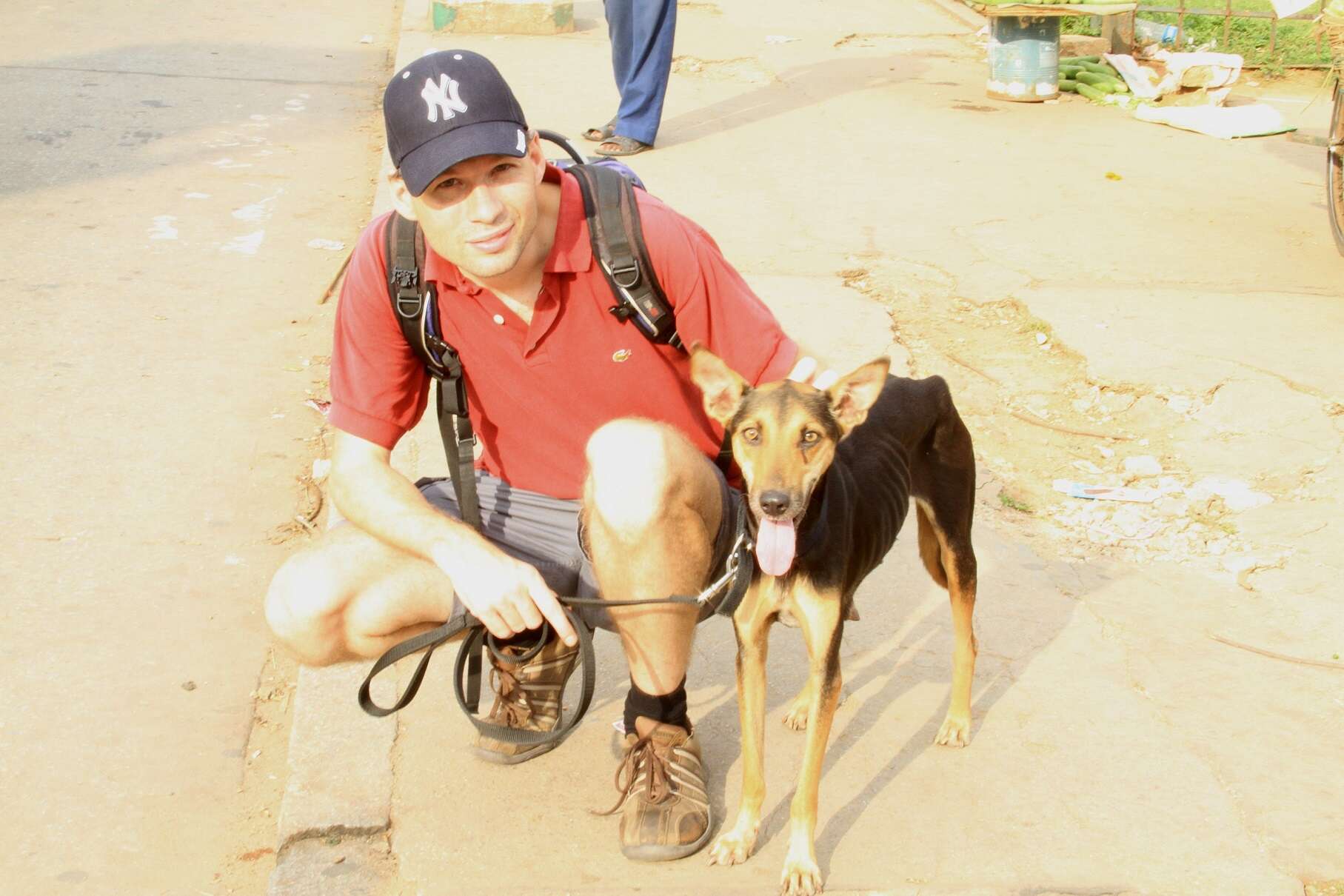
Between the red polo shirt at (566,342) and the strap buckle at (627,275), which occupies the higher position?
the strap buckle at (627,275)

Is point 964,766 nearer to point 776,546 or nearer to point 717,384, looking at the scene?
point 776,546

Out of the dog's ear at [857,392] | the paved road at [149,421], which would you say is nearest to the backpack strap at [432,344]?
the dog's ear at [857,392]

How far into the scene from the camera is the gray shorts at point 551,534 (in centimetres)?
315

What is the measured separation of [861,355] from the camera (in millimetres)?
5531

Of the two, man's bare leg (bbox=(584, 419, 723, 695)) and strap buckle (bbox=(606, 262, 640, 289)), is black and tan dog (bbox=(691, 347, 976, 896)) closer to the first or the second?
man's bare leg (bbox=(584, 419, 723, 695))

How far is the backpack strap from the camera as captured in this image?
9.92ft

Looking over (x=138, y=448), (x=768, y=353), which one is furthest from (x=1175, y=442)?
(x=138, y=448)

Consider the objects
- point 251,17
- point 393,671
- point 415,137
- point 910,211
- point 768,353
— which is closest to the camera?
point 415,137

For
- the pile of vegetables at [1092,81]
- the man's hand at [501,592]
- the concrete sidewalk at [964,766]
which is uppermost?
the man's hand at [501,592]

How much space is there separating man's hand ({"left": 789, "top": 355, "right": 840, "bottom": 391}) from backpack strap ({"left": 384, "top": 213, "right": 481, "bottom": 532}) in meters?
0.73

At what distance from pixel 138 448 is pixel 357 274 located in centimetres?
237

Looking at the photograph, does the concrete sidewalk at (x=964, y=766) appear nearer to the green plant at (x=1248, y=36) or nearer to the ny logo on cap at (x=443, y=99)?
Result: the ny logo on cap at (x=443, y=99)

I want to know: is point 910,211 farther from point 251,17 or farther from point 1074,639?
point 251,17

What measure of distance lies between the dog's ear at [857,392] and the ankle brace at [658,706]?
699 millimetres
